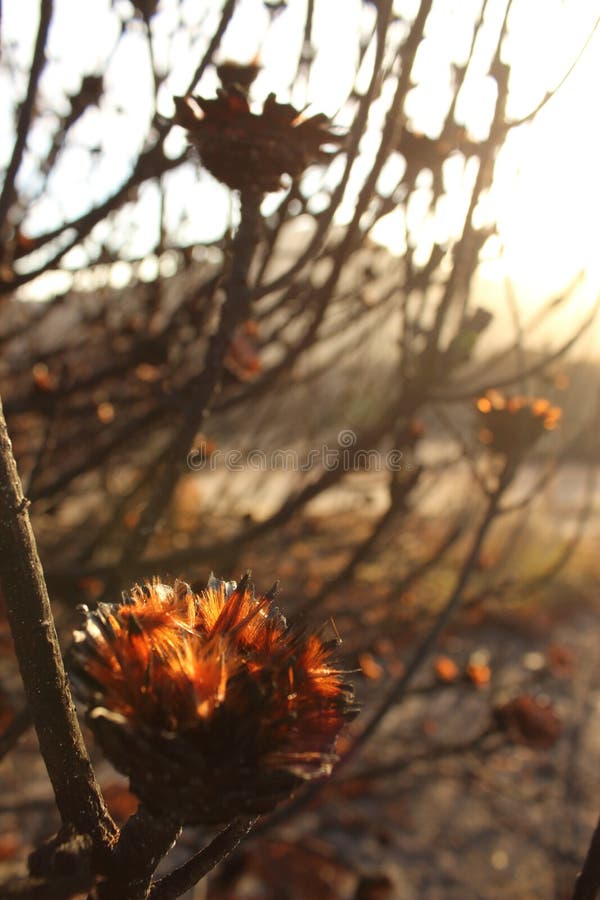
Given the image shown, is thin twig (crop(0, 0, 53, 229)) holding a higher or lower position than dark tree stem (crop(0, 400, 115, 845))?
higher

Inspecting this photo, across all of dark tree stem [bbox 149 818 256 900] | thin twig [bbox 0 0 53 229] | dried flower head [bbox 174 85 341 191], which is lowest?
dark tree stem [bbox 149 818 256 900]

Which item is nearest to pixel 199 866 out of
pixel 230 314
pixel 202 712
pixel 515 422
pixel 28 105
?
pixel 202 712

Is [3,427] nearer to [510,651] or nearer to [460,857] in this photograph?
[460,857]

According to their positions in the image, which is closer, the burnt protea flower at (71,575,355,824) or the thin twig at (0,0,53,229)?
the burnt protea flower at (71,575,355,824)

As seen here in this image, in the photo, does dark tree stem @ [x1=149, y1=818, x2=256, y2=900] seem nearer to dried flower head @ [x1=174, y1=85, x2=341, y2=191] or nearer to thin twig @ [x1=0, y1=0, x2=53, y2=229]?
dried flower head @ [x1=174, y1=85, x2=341, y2=191]

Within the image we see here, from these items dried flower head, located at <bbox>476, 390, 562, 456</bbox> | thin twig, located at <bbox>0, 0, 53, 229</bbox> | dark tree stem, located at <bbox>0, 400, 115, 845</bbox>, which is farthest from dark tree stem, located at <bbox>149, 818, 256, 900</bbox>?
dried flower head, located at <bbox>476, 390, 562, 456</bbox>

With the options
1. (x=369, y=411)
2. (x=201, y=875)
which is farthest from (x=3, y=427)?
(x=369, y=411)
